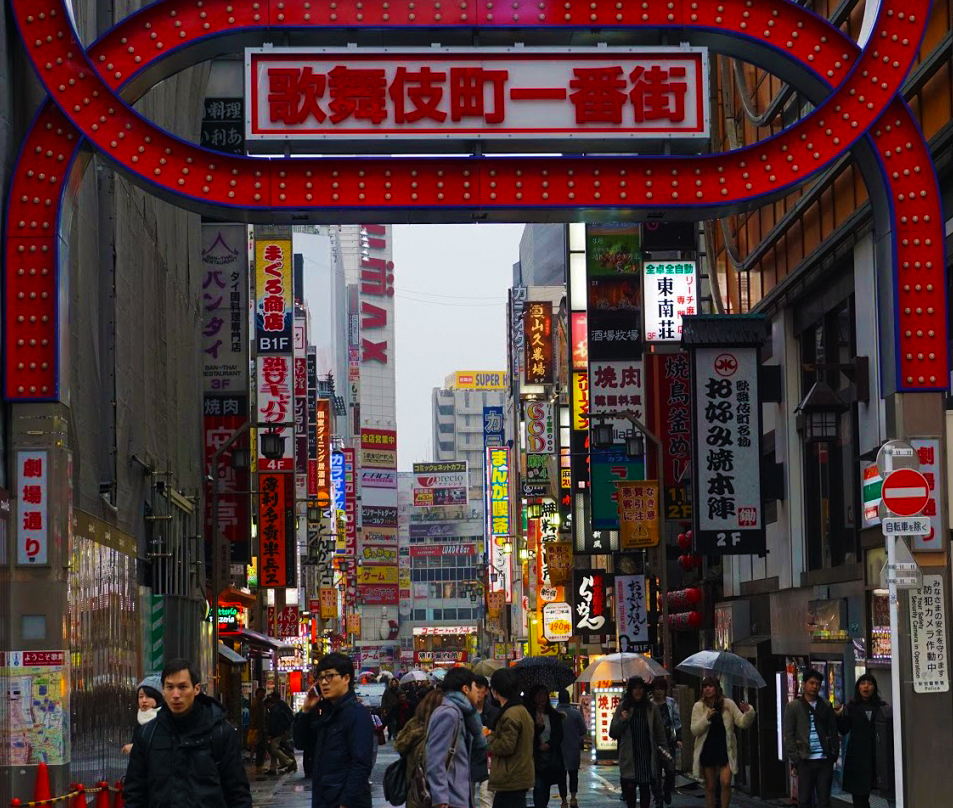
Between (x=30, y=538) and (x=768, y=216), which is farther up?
(x=768, y=216)

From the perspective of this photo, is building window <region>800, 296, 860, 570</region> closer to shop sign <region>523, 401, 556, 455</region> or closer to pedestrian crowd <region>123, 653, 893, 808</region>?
pedestrian crowd <region>123, 653, 893, 808</region>

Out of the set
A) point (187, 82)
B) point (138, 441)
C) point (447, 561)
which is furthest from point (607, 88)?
point (447, 561)

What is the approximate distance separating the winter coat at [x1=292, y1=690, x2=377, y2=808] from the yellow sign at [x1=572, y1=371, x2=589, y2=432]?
38495mm

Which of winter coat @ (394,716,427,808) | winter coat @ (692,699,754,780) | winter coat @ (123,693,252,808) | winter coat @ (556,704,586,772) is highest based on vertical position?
winter coat @ (123,693,252,808)

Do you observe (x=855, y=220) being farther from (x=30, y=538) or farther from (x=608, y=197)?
(x=30, y=538)

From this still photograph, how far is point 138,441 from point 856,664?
10.8 m

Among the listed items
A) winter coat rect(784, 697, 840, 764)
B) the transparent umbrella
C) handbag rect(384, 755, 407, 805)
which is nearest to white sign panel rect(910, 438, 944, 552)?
winter coat rect(784, 697, 840, 764)

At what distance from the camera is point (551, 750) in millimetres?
20109

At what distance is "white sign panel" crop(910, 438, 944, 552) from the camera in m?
14.0

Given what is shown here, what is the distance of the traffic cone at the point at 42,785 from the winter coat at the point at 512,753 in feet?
11.6

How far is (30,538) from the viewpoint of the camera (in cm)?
1375

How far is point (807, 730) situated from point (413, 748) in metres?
7.19

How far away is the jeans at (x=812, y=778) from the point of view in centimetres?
1817

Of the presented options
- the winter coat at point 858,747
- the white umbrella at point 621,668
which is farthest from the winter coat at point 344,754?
the white umbrella at point 621,668
